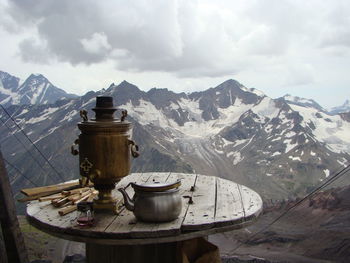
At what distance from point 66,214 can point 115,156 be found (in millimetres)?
857

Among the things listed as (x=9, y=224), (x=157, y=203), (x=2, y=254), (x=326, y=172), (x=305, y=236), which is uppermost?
(x=157, y=203)

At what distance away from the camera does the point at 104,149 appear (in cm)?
417

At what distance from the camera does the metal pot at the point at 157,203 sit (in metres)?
3.91

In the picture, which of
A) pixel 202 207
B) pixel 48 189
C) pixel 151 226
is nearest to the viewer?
pixel 151 226

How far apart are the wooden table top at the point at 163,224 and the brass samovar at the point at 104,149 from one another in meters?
0.41

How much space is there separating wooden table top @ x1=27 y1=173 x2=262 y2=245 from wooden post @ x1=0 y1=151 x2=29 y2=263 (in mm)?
1383

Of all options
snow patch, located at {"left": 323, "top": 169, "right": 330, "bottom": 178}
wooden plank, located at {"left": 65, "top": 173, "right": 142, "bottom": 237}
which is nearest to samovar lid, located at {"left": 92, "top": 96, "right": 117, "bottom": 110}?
wooden plank, located at {"left": 65, "top": 173, "right": 142, "bottom": 237}

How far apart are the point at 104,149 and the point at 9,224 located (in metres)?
2.97

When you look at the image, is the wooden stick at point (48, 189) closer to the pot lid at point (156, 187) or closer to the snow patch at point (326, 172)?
the pot lid at point (156, 187)

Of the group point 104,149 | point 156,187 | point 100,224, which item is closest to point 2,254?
point 100,224

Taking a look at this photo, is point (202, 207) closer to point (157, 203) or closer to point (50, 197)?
point (157, 203)

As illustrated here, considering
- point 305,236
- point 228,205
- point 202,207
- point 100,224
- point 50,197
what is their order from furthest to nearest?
point 305,236 → point 50,197 → point 228,205 → point 202,207 → point 100,224

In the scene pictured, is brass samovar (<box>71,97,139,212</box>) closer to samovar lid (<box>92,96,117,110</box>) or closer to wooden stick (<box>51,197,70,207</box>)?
samovar lid (<box>92,96,117,110</box>)

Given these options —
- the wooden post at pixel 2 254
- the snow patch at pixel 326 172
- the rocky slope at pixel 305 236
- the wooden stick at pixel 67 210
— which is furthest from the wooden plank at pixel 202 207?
the snow patch at pixel 326 172
